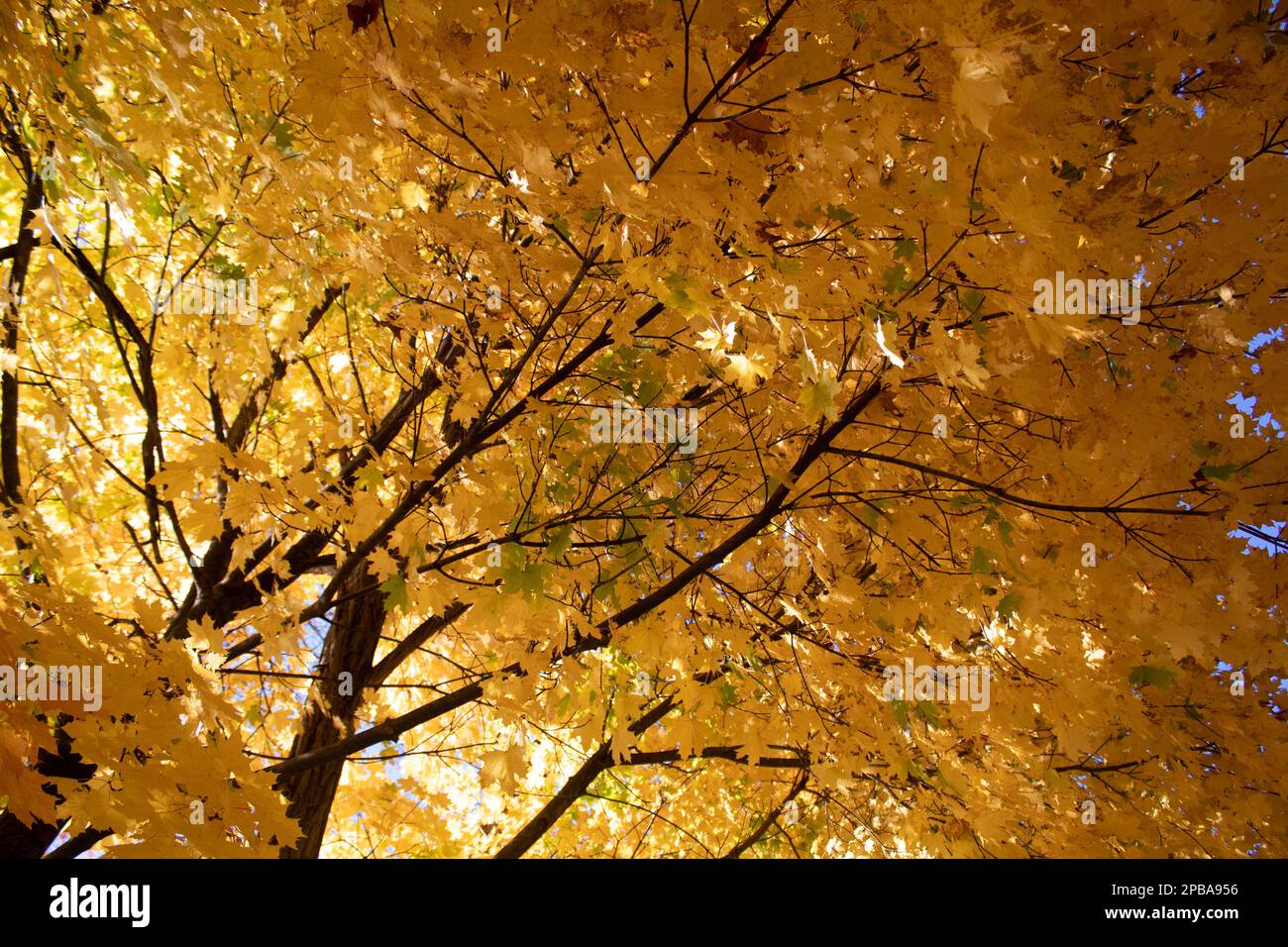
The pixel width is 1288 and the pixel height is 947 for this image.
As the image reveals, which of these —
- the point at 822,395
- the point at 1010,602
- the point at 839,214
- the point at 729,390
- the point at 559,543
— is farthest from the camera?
the point at 729,390

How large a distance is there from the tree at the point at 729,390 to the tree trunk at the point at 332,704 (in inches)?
1.9

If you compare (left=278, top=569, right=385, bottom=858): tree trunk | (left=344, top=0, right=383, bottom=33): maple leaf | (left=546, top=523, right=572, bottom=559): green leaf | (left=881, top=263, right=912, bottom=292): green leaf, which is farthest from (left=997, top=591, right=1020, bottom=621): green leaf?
(left=278, top=569, right=385, bottom=858): tree trunk

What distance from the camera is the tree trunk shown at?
13.7ft

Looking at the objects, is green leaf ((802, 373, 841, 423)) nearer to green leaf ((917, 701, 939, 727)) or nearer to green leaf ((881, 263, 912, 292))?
green leaf ((881, 263, 912, 292))

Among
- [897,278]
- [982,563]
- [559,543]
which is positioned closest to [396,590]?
[559,543]

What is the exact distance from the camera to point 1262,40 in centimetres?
247

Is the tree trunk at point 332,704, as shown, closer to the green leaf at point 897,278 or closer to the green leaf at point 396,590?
the green leaf at point 396,590

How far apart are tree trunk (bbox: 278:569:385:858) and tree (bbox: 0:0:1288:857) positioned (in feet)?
0.16

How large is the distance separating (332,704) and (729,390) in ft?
10.8

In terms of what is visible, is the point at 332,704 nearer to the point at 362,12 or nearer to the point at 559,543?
the point at 559,543

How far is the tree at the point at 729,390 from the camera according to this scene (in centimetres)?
193

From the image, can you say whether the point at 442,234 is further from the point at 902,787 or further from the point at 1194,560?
the point at 902,787

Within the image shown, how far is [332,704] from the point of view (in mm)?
4379

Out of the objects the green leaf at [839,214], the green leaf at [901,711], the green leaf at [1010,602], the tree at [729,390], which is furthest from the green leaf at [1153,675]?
the green leaf at [839,214]
